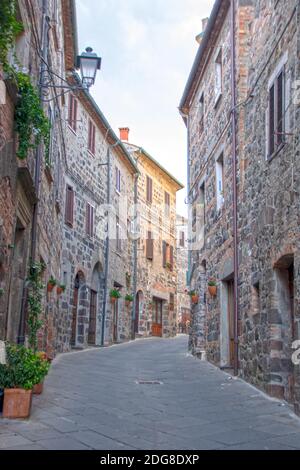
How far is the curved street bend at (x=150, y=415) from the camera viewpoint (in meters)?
5.09

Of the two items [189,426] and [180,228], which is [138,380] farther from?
[180,228]

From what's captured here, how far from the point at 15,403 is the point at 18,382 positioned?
0.66 ft

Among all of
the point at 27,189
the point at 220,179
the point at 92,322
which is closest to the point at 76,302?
the point at 92,322

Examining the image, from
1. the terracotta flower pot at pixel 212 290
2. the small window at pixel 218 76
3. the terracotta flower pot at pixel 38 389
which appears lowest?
the terracotta flower pot at pixel 38 389

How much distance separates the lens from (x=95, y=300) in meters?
18.6

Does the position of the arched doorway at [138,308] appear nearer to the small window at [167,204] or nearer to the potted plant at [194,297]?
the small window at [167,204]

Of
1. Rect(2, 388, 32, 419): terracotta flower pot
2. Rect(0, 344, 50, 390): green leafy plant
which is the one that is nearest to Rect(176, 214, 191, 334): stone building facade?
Rect(0, 344, 50, 390): green leafy plant

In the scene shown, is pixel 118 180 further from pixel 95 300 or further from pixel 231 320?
pixel 231 320

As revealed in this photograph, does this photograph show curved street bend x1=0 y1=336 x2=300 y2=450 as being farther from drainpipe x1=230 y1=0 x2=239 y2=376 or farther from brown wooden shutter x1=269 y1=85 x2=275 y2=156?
brown wooden shutter x1=269 y1=85 x2=275 y2=156

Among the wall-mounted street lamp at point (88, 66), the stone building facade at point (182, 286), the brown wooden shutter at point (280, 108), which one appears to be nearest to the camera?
the brown wooden shutter at point (280, 108)

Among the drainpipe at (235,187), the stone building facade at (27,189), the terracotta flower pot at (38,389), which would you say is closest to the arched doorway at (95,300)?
the stone building facade at (27,189)

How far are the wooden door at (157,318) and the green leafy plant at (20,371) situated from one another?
19.7 m

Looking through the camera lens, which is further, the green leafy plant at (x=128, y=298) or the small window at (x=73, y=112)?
the green leafy plant at (x=128, y=298)

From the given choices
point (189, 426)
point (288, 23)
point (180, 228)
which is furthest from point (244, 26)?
point (180, 228)
